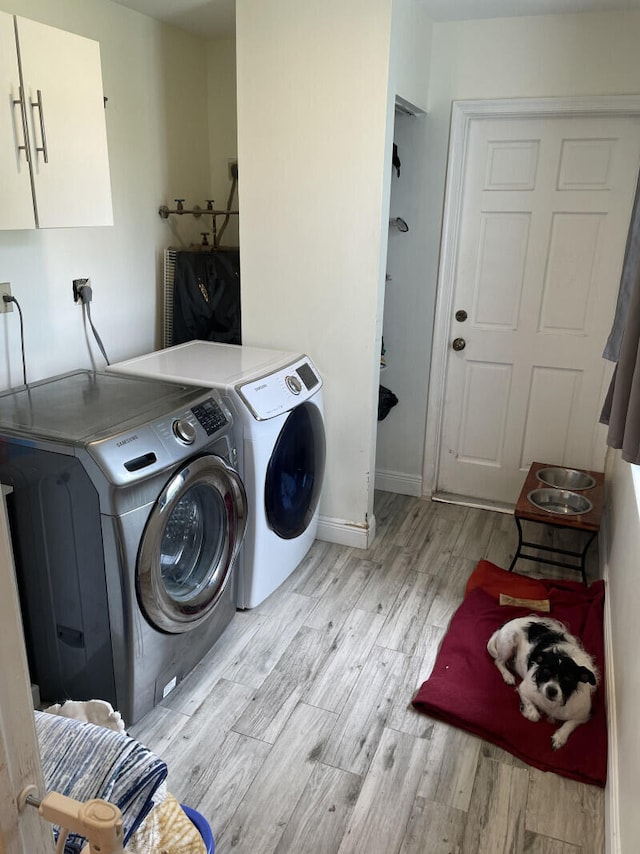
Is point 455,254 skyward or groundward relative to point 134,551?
skyward

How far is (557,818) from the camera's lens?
5.57 feet

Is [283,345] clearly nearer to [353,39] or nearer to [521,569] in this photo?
[353,39]

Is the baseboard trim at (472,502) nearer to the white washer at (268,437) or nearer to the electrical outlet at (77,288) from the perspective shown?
the white washer at (268,437)

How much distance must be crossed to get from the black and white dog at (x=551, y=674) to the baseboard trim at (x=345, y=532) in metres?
0.93

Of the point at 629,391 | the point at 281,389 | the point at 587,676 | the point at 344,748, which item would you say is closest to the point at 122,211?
the point at 281,389

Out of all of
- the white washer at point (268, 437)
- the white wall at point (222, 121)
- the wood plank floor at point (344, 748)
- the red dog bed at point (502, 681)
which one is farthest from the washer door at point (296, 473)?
the white wall at point (222, 121)

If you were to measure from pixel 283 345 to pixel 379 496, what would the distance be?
1116 millimetres

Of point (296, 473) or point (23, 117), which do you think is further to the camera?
point (296, 473)

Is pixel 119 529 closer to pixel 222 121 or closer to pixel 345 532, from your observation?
pixel 345 532

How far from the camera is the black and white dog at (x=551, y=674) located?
6.26 feet

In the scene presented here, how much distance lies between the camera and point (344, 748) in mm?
1899

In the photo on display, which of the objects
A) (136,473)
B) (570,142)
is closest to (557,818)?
(136,473)

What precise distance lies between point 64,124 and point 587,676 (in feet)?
7.58

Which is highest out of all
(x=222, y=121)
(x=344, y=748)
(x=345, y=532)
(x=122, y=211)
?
(x=222, y=121)
